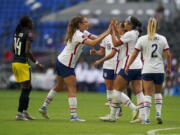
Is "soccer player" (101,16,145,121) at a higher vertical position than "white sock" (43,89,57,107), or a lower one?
higher

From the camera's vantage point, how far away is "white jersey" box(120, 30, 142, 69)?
17234 millimetres

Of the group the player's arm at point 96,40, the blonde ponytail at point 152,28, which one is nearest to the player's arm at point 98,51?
the player's arm at point 96,40

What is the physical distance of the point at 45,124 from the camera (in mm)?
16359

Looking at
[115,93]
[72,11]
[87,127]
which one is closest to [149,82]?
[115,93]

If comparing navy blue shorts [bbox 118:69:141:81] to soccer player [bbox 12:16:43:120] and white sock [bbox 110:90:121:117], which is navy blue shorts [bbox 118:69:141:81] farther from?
soccer player [bbox 12:16:43:120]

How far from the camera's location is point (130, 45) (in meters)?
17.5

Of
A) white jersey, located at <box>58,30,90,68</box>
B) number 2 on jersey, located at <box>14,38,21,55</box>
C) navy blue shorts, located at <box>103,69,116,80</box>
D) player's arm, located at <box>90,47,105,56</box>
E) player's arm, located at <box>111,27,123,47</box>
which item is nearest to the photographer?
player's arm, located at <box>111,27,123,47</box>

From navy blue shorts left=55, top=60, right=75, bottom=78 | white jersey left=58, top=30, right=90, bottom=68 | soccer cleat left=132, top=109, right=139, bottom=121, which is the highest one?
white jersey left=58, top=30, right=90, bottom=68

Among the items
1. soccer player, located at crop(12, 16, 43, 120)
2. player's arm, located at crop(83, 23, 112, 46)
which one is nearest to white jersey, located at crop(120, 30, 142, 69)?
player's arm, located at crop(83, 23, 112, 46)

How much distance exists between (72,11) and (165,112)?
2811cm

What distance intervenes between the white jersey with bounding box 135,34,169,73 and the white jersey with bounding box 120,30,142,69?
41cm

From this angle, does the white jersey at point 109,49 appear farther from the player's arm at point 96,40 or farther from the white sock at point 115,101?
the player's arm at point 96,40

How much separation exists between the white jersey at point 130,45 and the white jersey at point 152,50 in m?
0.41

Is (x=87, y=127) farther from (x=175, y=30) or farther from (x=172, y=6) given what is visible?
(x=172, y=6)
